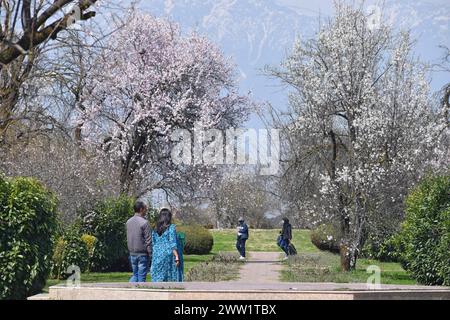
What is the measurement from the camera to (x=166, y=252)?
1628 centimetres

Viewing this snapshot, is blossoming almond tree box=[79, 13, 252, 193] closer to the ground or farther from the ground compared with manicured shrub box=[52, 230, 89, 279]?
farther from the ground

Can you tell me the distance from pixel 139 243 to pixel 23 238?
2151 millimetres

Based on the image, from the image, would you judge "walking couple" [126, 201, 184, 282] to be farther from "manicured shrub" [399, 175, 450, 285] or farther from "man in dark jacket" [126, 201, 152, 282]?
"manicured shrub" [399, 175, 450, 285]

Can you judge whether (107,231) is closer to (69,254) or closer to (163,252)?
(69,254)

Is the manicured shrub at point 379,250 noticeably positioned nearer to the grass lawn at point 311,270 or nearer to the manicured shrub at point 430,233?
the grass lawn at point 311,270

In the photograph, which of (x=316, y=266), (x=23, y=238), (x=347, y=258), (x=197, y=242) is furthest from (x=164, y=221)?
(x=197, y=242)

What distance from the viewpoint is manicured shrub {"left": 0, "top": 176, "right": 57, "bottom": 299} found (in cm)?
1561

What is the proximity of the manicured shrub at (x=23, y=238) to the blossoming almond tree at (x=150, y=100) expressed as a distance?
17.9 m

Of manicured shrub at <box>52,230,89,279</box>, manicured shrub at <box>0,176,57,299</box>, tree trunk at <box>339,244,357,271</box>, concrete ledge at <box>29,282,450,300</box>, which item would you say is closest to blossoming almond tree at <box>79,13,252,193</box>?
tree trunk at <box>339,244,357,271</box>

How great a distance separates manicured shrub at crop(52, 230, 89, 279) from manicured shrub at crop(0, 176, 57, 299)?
506cm

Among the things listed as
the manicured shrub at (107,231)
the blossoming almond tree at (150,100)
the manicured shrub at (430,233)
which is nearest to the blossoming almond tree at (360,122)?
the manicured shrub at (430,233)

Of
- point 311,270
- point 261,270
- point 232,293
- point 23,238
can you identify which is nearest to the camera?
point 232,293

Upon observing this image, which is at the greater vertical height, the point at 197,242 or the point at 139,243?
the point at 197,242

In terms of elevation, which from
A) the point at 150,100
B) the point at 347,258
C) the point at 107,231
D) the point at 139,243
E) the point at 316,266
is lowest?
the point at 316,266
